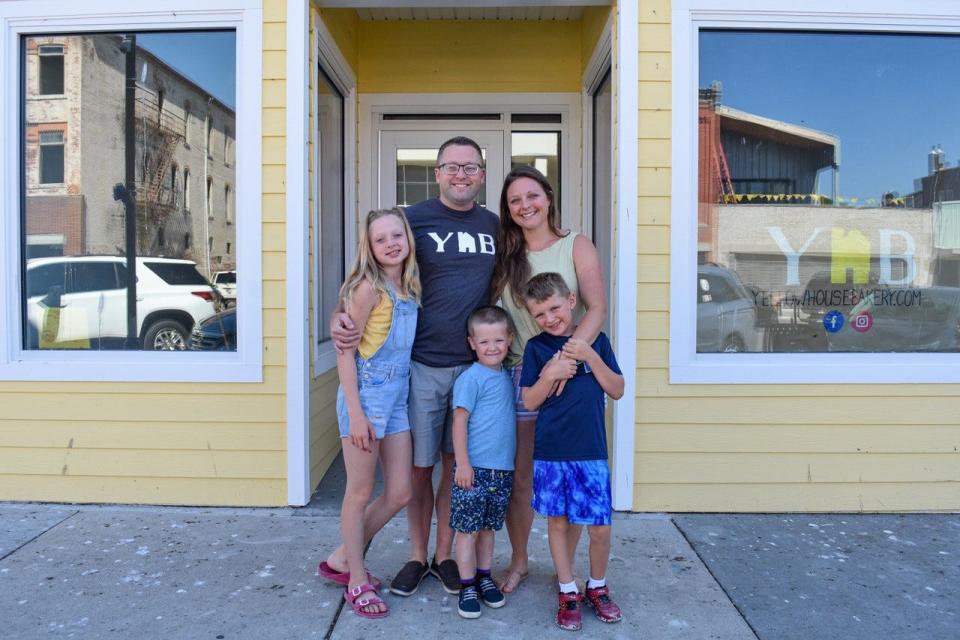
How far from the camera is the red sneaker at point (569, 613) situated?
2742 mm

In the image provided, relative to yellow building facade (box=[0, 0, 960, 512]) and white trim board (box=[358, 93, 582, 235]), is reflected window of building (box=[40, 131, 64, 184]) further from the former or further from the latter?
white trim board (box=[358, 93, 582, 235])

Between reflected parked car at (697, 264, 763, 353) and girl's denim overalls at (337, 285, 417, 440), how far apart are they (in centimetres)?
186

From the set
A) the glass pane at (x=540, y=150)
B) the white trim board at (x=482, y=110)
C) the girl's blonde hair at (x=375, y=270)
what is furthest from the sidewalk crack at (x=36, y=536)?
the glass pane at (x=540, y=150)

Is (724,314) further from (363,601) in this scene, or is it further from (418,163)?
(418,163)

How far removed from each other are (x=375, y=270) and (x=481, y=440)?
0.76 m

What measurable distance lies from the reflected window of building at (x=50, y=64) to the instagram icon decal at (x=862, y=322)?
4.61m

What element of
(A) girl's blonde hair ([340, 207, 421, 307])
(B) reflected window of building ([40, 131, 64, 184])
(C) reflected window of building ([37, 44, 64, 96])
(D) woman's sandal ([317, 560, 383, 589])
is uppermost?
(C) reflected window of building ([37, 44, 64, 96])

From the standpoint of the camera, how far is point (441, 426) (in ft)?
9.88

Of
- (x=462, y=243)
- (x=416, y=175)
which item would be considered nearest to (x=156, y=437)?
(x=462, y=243)

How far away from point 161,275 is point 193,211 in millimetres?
402

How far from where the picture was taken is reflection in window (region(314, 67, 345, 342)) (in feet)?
15.0

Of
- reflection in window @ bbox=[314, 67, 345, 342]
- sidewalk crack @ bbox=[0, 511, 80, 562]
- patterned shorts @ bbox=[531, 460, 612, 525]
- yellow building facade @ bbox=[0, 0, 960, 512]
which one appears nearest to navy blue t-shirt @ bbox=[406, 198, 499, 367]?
patterned shorts @ bbox=[531, 460, 612, 525]

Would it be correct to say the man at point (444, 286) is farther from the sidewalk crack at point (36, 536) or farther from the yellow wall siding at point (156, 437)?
the sidewalk crack at point (36, 536)

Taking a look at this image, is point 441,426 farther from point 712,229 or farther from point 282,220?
point 712,229
